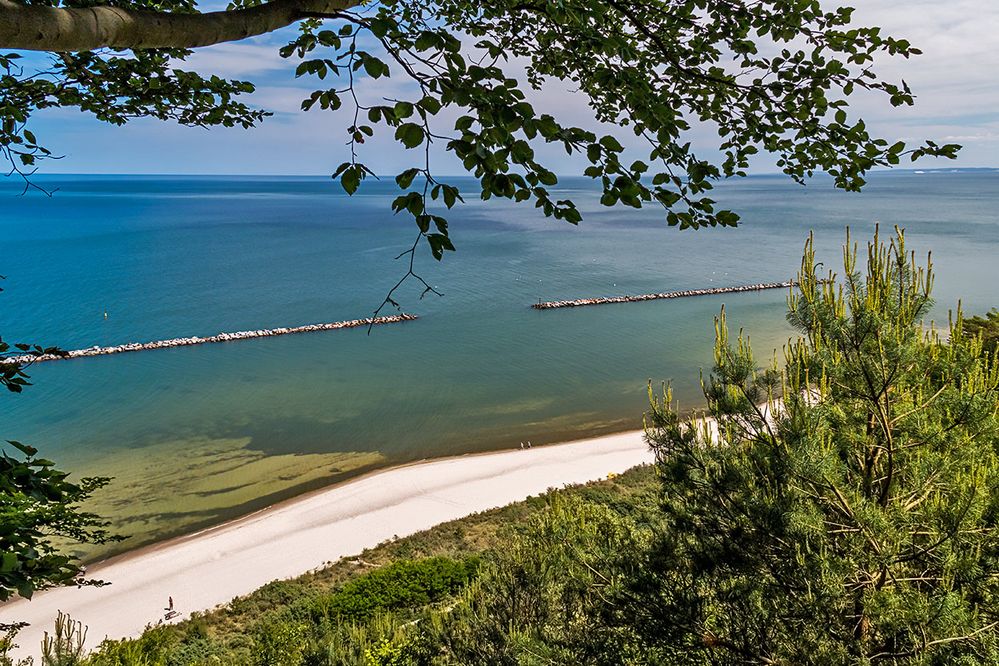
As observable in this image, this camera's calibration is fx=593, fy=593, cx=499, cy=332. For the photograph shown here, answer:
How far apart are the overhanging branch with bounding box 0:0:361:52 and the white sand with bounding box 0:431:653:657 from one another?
11240mm

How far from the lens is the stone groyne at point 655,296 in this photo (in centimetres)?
4644

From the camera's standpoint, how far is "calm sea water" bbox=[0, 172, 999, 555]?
2314 cm

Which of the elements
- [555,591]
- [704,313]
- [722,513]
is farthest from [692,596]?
[704,313]

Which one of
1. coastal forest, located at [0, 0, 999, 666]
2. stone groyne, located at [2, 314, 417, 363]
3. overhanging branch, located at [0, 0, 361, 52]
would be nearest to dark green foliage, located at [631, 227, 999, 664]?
coastal forest, located at [0, 0, 999, 666]

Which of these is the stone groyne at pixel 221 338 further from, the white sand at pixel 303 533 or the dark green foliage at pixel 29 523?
the dark green foliage at pixel 29 523

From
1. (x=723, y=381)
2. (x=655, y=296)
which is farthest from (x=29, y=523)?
(x=655, y=296)

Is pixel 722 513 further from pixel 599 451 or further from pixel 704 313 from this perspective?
pixel 704 313

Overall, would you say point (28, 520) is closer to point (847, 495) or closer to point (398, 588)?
point (847, 495)

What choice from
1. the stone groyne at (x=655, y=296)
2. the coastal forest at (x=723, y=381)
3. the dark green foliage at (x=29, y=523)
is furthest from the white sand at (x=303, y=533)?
the stone groyne at (x=655, y=296)

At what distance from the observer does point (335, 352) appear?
119ft

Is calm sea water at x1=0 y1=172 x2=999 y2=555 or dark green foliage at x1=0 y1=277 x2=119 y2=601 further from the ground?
dark green foliage at x1=0 y1=277 x2=119 y2=601

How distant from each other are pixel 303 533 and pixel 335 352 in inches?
780

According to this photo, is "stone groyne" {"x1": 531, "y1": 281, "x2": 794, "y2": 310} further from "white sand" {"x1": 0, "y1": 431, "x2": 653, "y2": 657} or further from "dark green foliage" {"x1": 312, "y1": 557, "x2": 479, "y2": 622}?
"dark green foliage" {"x1": 312, "y1": 557, "x2": 479, "y2": 622}

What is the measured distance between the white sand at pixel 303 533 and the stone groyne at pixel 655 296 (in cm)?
2353
